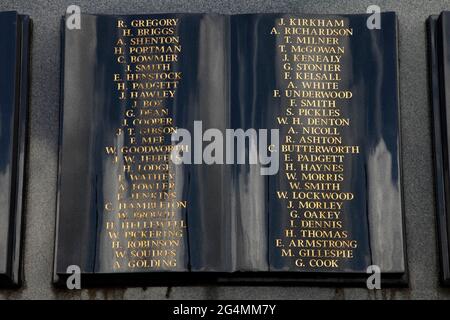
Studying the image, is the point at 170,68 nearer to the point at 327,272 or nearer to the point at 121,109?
the point at 121,109

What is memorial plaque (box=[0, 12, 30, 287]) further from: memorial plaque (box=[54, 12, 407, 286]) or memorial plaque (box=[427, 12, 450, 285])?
memorial plaque (box=[427, 12, 450, 285])

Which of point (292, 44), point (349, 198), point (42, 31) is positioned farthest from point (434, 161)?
point (42, 31)

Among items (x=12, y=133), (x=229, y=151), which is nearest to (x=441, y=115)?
(x=229, y=151)

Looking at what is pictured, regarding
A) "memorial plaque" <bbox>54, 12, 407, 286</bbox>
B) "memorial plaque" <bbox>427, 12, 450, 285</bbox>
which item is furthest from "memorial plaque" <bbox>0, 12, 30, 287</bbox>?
"memorial plaque" <bbox>427, 12, 450, 285</bbox>

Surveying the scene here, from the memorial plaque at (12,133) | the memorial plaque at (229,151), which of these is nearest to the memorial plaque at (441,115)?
the memorial plaque at (229,151)

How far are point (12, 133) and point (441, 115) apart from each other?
306 cm

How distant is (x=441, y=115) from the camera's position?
28.1 ft

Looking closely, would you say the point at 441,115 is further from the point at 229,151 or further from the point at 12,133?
the point at 12,133

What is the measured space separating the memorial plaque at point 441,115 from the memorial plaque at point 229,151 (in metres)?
0.29

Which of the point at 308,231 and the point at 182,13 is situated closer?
the point at 308,231

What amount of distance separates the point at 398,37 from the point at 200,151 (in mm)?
1765

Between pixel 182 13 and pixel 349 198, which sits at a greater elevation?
pixel 182 13

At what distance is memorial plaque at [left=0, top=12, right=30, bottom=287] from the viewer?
8266 mm
